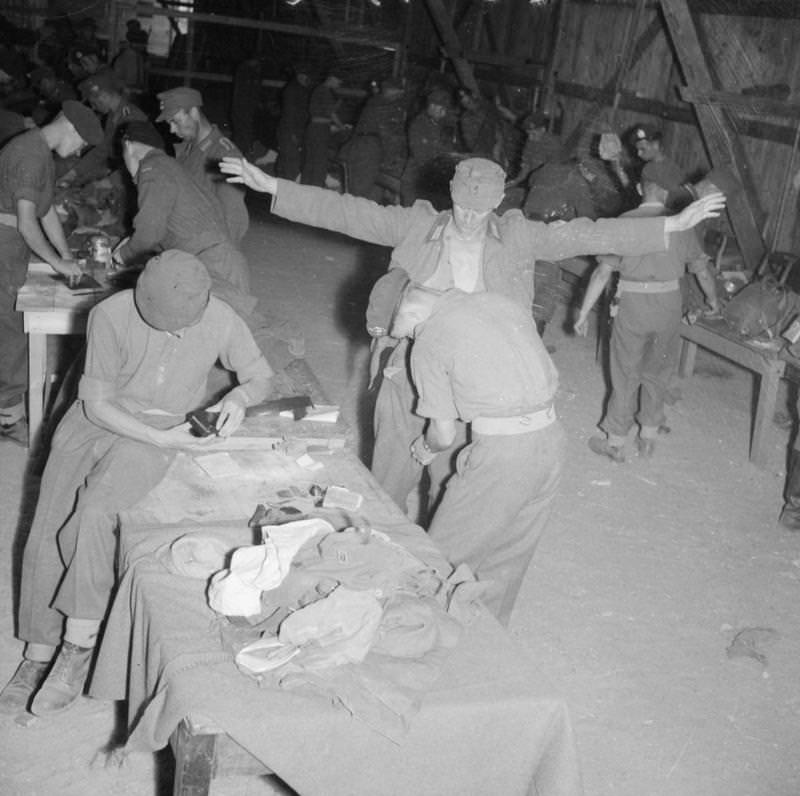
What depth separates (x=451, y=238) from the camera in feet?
14.8

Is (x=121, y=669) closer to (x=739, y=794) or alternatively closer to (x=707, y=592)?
(x=739, y=794)

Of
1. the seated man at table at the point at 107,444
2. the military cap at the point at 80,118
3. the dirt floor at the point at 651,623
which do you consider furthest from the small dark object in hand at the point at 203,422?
the military cap at the point at 80,118

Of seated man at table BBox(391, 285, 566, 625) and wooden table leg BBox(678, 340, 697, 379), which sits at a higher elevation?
seated man at table BBox(391, 285, 566, 625)

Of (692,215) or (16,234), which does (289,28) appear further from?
(692,215)

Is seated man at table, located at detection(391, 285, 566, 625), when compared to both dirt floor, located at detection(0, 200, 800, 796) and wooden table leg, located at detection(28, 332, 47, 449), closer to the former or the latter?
dirt floor, located at detection(0, 200, 800, 796)

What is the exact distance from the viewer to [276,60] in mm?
17984

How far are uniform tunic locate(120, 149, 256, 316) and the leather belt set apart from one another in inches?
87.4

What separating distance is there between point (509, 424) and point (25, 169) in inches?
139

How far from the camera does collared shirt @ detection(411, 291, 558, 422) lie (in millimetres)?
3475

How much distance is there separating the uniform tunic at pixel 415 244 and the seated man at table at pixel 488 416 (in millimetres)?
813

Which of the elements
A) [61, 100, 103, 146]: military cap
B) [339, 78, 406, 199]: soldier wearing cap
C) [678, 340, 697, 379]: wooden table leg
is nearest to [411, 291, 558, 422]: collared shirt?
[61, 100, 103, 146]: military cap

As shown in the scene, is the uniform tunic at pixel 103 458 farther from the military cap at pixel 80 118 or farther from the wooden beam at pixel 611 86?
the wooden beam at pixel 611 86

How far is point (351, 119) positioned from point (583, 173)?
809 cm

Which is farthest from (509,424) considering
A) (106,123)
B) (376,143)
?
(376,143)
